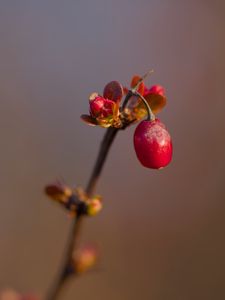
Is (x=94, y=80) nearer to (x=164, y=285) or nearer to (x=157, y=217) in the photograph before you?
(x=157, y=217)

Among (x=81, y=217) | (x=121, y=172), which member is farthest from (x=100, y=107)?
(x=121, y=172)

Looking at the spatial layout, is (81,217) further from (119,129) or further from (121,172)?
(121,172)

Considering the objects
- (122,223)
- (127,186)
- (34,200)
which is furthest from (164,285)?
(34,200)

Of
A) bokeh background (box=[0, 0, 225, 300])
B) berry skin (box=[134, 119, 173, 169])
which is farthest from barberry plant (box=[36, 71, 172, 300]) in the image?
bokeh background (box=[0, 0, 225, 300])

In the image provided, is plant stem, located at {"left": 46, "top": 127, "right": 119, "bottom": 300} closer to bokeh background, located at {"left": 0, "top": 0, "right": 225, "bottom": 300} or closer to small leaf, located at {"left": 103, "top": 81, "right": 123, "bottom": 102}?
small leaf, located at {"left": 103, "top": 81, "right": 123, "bottom": 102}

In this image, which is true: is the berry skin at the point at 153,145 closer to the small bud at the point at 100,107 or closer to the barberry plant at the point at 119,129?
the barberry plant at the point at 119,129

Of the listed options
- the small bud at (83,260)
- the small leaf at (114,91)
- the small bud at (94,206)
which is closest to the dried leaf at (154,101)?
the small leaf at (114,91)
